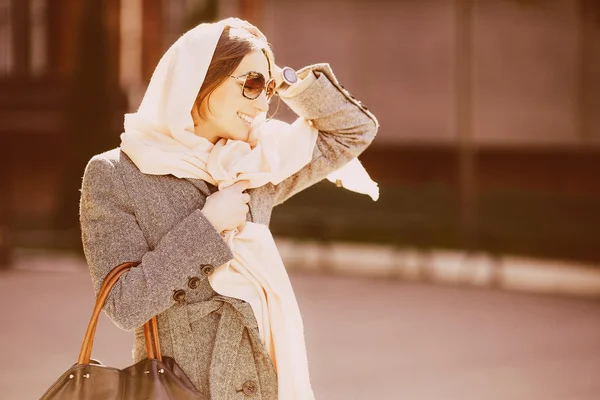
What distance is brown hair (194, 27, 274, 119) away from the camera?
2.77m

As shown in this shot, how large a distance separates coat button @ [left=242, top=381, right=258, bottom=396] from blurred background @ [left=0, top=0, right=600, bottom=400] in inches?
242

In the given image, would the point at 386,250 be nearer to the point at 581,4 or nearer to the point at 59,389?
the point at 581,4

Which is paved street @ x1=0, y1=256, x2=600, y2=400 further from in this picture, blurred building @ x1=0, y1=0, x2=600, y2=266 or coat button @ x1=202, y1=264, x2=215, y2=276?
coat button @ x1=202, y1=264, x2=215, y2=276

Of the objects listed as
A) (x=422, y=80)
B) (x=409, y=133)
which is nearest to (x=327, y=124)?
(x=422, y=80)

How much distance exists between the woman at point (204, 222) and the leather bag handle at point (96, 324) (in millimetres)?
23

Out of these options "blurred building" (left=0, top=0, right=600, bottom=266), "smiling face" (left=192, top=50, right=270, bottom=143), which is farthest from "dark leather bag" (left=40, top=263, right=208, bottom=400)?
"blurred building" (left=0, top=0, right=600, bottom=266)

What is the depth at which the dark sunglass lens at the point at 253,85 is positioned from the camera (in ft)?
→ 9.11

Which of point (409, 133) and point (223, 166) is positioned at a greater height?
point (223, 166)

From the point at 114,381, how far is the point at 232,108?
0.74 m

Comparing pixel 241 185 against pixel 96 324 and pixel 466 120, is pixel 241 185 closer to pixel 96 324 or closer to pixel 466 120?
pixel 96 324

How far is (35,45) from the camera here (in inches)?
970

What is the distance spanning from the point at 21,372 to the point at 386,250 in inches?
349

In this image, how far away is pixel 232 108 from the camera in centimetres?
279

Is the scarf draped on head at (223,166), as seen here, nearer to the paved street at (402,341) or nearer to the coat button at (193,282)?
the coat button at (193,282)
